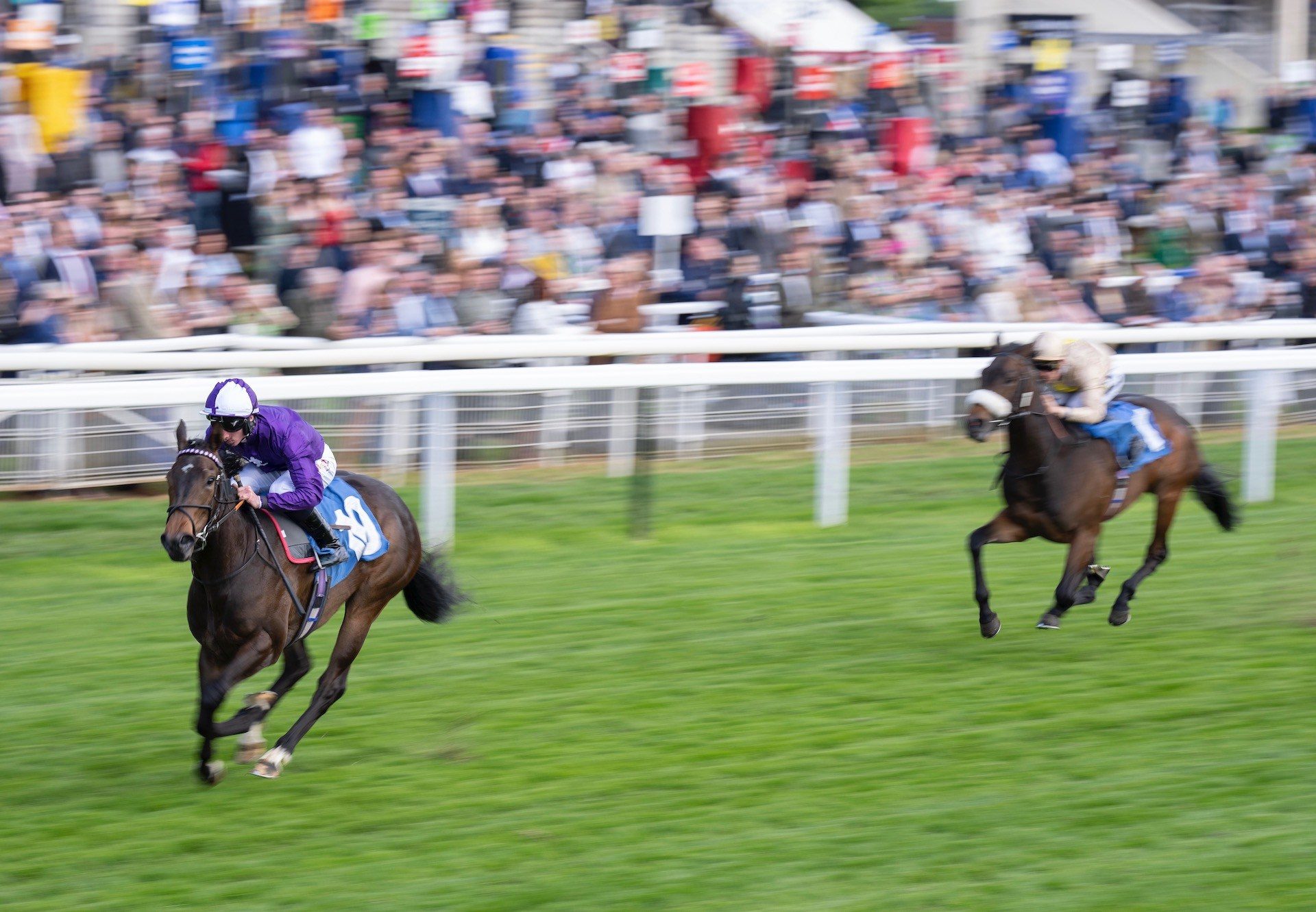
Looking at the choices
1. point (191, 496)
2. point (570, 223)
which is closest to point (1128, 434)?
point (191, 496)

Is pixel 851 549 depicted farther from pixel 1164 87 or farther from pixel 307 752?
pixel 1164 87

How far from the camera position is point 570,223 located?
34.0 feet

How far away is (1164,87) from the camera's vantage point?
15.0 metres

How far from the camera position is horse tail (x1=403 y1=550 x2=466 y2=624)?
5.61 meters

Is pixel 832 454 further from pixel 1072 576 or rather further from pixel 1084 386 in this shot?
pixel 1072 576

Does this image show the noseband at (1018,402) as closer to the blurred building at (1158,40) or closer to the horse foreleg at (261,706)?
the horse foreleg at (261,706)

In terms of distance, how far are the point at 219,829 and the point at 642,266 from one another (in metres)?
6.25

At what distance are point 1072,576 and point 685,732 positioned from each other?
1.90 m

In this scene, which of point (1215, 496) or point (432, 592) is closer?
point (432, 592)

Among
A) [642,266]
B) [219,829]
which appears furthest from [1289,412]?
[219,829]

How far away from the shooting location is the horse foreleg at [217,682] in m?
4.53

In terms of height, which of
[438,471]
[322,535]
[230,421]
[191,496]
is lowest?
[438,471]

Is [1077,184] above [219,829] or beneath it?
above

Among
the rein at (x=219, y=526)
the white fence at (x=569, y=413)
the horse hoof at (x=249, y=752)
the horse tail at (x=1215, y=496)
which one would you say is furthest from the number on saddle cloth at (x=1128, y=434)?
the horse hoof at (x=249, y=752)
